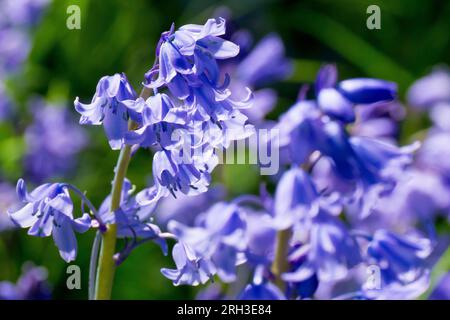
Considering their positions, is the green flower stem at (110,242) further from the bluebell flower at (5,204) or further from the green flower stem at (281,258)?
the bluebell flower at (5,204)

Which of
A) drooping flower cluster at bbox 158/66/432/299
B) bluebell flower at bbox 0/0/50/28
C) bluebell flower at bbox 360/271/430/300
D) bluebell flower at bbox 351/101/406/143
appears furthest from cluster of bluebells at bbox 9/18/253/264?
bluebell flower at bbox 0/0/50/28

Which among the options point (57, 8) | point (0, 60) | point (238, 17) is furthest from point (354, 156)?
point (238, 17)

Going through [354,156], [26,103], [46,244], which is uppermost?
[354,156]

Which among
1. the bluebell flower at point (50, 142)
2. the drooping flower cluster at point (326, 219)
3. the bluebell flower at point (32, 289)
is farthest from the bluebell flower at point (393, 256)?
the bluebell flower at point (50, 142)

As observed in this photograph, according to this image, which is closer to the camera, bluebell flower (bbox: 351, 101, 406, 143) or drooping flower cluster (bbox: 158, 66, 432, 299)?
drooping flower cluster (bbox: 158, 66, 432, 299)

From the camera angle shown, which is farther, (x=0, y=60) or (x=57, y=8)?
(x=57, y=8)

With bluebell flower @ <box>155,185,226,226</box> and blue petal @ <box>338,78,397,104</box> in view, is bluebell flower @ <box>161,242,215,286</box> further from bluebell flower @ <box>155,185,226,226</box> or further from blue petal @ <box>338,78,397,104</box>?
bluebell flower @ <box>155,185,226,226</box>

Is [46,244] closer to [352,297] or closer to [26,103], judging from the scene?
[26,103]
